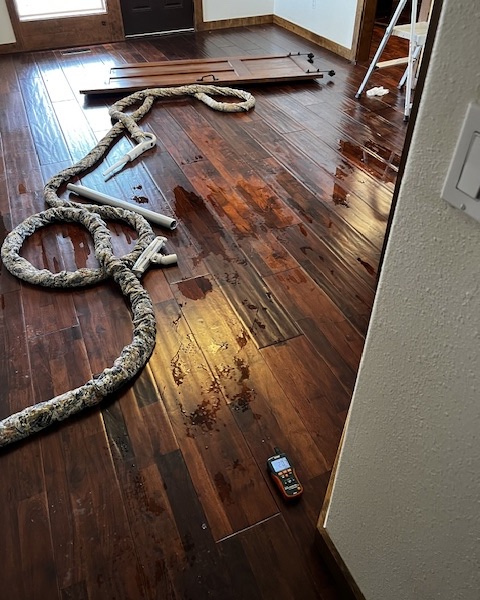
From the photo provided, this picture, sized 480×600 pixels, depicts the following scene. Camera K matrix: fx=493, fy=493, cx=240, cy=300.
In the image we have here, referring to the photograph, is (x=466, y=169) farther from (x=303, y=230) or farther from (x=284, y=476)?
(x=303, y=230)

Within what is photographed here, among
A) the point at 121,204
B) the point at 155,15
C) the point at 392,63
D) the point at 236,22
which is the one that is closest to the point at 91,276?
the point at 121,204

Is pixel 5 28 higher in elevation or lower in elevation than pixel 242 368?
higher

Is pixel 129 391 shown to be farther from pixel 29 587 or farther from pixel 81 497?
pixel 29 587

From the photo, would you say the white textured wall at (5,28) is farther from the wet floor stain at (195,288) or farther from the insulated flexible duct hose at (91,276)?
the wet floor stain at (195,288)

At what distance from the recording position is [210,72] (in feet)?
12.5

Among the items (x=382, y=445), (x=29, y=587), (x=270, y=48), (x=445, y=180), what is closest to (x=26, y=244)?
(x=29, y=587)

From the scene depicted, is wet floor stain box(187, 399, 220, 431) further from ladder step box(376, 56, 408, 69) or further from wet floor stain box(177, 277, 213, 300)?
ladder step box(376, 56, 408, 69)

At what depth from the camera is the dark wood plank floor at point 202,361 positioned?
1202mm

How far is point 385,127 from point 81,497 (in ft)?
9.26

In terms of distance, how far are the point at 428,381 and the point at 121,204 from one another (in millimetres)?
1987

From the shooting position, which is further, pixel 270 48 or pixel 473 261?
pixel 270 48

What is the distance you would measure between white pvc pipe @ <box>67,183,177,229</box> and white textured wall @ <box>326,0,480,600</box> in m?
1.56

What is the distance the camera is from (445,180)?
1.81 feet

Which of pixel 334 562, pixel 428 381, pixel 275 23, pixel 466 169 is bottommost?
pixel 275 23
